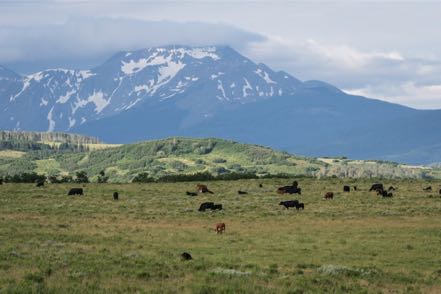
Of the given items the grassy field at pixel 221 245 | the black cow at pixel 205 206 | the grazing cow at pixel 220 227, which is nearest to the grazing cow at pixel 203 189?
the grassy field at pixel 221 245

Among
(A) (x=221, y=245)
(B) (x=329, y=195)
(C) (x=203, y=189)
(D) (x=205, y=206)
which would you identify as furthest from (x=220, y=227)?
(C) (x=203, y=189)

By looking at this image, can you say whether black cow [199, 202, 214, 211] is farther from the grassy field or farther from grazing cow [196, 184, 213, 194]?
grazing cow [196, 184, 213, 194]

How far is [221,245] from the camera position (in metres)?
34.2

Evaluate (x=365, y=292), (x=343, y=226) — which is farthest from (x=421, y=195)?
(x=365, y=292)

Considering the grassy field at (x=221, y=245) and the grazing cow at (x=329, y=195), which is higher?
the grazing cow at (x=329, y=195)

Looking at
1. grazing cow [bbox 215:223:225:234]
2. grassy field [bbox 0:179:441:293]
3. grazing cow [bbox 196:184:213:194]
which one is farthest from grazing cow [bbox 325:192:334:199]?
grazing cow [bbox 215:223:225:234]

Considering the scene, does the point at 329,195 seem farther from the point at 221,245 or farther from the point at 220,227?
the point at 221,245

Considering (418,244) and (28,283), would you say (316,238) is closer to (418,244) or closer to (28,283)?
(418,244)

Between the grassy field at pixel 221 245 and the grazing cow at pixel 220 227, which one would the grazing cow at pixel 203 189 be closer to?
the grassy field at pixel 221 245

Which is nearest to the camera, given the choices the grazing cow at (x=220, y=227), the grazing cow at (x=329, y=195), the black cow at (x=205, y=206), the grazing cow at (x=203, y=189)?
the grazing cow at (x=220, y=227)

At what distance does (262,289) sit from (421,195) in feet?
157

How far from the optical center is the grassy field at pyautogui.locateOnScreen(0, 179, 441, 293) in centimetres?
2280

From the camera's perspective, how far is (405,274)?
26109 mm

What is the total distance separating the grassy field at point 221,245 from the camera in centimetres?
2280
